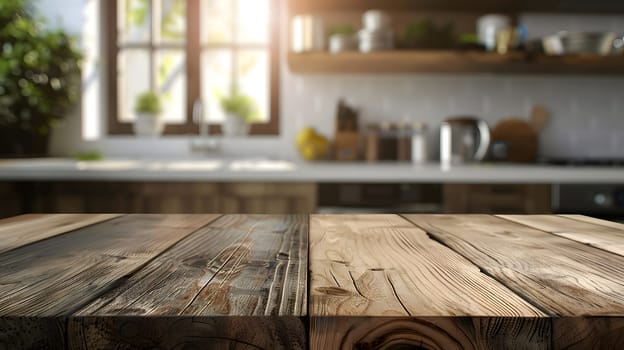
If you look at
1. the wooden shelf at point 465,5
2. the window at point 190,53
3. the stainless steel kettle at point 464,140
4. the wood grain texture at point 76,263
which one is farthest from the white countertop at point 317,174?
the wood grain texture at point 76,263

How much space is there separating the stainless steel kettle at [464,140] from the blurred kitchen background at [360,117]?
0.4 inches

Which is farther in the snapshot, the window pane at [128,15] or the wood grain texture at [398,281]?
the window pane at [128,15]

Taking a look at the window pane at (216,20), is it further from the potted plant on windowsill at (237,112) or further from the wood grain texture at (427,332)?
the wood grain texture at (427,332)

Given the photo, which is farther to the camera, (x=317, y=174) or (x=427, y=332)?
(x=317, y=174)

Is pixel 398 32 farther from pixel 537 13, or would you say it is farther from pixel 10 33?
pixel 10 33

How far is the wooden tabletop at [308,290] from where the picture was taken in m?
0.41

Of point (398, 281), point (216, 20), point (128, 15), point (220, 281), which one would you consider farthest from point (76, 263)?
point (216, 20)

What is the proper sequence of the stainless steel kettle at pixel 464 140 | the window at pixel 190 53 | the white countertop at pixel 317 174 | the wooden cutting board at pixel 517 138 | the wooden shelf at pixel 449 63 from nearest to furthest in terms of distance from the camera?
1. the white countertop at pixel 317 174
2. the wooden shelf at pixel 449 63
3. the stainless steel kettle at pixel 464 140
4. the wooden cutting board at pixel 517 138
5. the window at pixel 190 53

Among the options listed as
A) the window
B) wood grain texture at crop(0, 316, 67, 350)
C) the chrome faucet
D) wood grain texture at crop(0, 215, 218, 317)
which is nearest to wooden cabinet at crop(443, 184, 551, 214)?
the window

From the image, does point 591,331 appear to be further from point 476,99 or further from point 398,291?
point 476,99

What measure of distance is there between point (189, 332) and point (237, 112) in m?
2.57

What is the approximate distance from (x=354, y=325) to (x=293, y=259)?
0.23 meters

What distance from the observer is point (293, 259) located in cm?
63

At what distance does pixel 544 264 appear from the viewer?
2.03 ft
